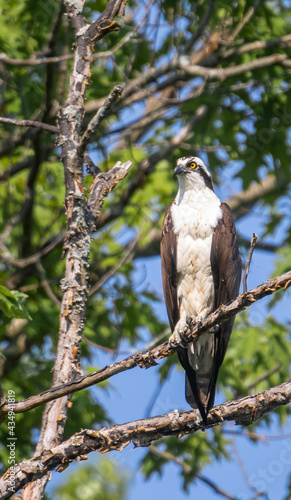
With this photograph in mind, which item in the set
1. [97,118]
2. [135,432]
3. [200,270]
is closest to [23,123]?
[97,118]

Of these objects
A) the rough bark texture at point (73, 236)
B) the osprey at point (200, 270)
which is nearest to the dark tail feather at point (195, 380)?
the osprey at point (200, 270)

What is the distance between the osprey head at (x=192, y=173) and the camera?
5.16m

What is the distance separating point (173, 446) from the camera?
23.8 feet

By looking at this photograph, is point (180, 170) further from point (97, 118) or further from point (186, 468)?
point (186, 468)

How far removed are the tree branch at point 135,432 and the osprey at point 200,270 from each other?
3.22 ft

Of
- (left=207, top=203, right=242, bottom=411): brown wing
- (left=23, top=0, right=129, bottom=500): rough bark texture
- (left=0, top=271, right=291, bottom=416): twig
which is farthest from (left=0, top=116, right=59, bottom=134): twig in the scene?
(left=0, top=271, right=291, bottom=416): twig

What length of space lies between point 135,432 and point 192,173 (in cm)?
244

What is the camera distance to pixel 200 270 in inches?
192

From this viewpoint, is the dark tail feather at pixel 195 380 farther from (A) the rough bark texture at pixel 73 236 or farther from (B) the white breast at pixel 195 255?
(A) the rough bark texture at pixel 73 236

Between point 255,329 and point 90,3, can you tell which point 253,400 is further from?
point 90,3

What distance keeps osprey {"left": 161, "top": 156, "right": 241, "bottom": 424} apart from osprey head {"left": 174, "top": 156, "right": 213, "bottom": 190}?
0.9 inches

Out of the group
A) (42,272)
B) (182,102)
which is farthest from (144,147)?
(42,272)

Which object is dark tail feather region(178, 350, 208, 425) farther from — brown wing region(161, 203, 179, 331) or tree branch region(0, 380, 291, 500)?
tree branch region(0, 380, 291, 500)

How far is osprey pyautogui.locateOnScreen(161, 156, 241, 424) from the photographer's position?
4762mm
